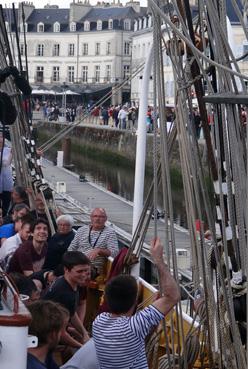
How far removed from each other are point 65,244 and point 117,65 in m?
80.7

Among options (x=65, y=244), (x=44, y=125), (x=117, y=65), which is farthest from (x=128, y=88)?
(x=65, y=244)

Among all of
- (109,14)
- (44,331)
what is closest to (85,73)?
(109,14)

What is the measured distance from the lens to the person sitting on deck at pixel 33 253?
21.9 ft

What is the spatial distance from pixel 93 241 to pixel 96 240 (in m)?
0.03

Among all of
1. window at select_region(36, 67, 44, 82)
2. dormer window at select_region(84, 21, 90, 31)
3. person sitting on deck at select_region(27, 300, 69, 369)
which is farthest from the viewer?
dormer window at select_region(84, 21, 90, 31)

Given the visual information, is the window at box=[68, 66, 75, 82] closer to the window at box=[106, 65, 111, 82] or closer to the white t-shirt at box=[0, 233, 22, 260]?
the window at box=[106, 65, 111, 82]

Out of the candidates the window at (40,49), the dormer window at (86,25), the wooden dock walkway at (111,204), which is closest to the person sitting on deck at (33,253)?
the wooden dock walkway at (111,204)

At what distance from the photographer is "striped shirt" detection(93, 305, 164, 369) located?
165 inches

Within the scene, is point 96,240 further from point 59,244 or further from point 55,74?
point 55,74

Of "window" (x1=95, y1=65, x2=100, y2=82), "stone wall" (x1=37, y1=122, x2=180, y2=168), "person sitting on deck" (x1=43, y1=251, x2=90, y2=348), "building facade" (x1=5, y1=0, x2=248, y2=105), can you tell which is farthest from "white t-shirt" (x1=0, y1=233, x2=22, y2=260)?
"window" (x1=95, y1=65, x2=100, y2=82)

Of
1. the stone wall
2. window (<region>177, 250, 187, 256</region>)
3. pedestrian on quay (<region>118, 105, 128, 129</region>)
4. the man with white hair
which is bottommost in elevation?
the stone wall

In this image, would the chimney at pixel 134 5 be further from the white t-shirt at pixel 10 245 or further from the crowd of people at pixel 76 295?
the white t-shirt at pixel 10 245

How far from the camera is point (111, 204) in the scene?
55.7 feet

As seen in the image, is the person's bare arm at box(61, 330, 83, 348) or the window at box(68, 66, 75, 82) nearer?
the person's bare arm at box(61, 330, 83, 348)
